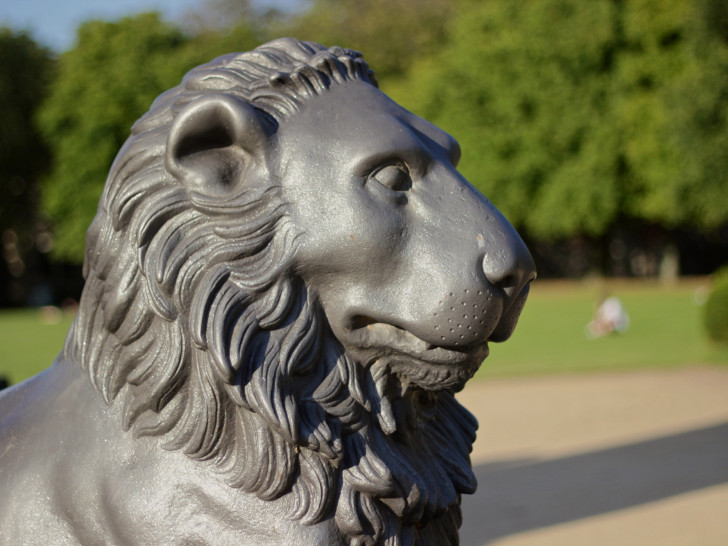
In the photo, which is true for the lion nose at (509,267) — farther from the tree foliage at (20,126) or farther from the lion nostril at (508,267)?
the tree foliage at (20,126)

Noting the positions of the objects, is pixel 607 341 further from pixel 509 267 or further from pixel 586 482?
pixel 509 267

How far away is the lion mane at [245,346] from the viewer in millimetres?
1752

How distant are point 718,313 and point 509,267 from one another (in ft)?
40.0

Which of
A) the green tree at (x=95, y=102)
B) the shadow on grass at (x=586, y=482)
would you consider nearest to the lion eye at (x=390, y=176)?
the shadow on grass at (x=586, y=482)

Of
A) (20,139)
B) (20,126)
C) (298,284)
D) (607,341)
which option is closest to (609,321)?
(607,341)

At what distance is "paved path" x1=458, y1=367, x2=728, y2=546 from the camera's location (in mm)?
5801

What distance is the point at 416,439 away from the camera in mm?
1978

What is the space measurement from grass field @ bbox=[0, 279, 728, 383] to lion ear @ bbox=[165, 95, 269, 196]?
6.03 metres

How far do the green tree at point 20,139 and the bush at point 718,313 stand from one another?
91.1 ft

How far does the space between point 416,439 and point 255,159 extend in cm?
77

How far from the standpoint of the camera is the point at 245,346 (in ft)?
5.70

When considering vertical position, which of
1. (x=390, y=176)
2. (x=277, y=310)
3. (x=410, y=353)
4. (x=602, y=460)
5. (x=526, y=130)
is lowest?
(x=526, y=130)

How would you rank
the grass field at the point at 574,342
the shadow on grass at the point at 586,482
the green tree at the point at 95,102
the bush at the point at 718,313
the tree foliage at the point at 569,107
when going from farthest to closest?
the green tree at the point at 95,102, the tree foliage at the point at 569,107, the bush at the point at 718,313, the grass field at the point at 574,342, the shadow on grass at the point at 586,482

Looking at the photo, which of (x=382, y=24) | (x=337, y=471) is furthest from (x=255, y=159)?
(x=382, y=24)
